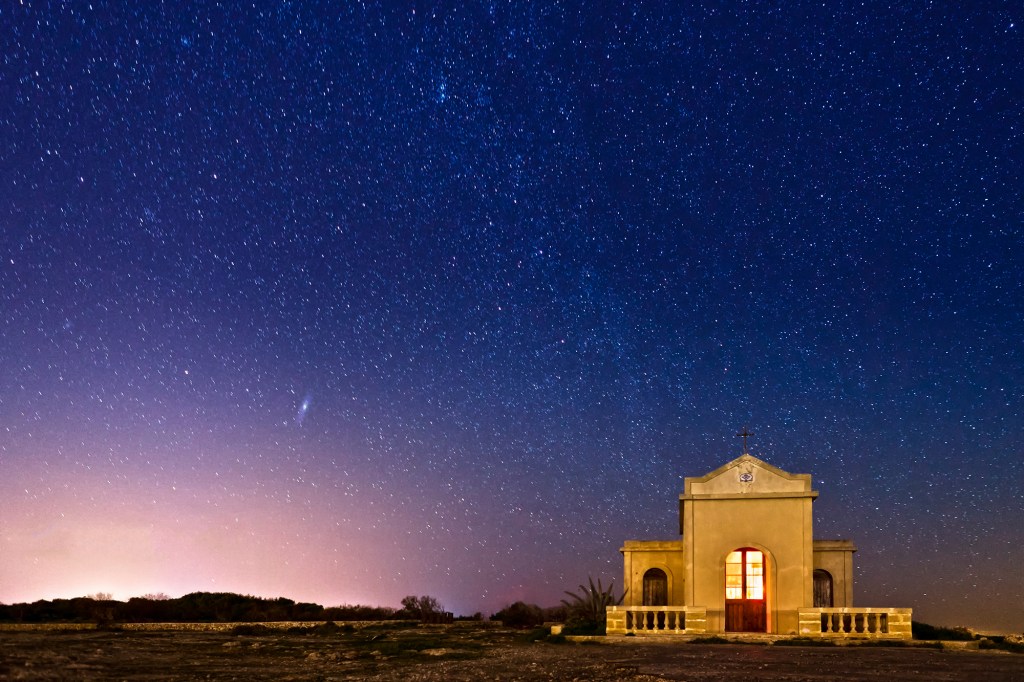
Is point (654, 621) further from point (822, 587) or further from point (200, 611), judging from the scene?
point (200, 611)

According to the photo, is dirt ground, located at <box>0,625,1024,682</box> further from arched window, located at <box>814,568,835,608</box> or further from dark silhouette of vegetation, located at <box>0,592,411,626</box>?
dark silhouette of vegetation, located at <box>0,592,411,626</box>

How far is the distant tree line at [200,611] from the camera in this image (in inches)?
1475

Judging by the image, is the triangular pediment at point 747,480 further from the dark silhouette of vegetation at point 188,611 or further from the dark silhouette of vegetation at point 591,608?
the dark silhouette of vegetation at point 188,611

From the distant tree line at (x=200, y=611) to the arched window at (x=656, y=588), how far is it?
47.4 feet

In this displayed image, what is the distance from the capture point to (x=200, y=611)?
136 feet

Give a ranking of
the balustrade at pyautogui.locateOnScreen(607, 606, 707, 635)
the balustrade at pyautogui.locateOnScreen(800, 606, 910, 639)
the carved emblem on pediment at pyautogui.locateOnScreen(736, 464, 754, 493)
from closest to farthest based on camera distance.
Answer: the balustrade at pyautogui.locateOnScreen(800, 606, 910, 639), the balustrade at pyautogui.locateOnScreen(607, 606, 707, 635), the carved emblem on pediment at pyautogui.locateOnScreen(736, 464, 754, 493)

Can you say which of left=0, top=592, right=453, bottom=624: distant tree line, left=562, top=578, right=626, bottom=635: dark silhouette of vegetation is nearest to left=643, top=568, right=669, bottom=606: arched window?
left=562, top=578, right=626, bottom=635: dark silhouette of vegetation

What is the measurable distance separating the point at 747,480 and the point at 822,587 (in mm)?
5782

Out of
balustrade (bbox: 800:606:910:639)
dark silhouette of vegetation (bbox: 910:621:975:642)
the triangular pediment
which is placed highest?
the triangular pediment

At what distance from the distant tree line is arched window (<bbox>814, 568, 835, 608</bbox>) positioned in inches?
746

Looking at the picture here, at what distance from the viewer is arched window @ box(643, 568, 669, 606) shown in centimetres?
2805

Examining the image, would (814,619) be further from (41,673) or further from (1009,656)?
(41,673)

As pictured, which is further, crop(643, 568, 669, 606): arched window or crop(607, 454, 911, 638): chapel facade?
crop(643, 568, 669, 606): arched window

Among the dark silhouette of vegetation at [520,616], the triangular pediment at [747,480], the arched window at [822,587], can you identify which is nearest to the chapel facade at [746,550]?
the triangular pediment at [747,480]
